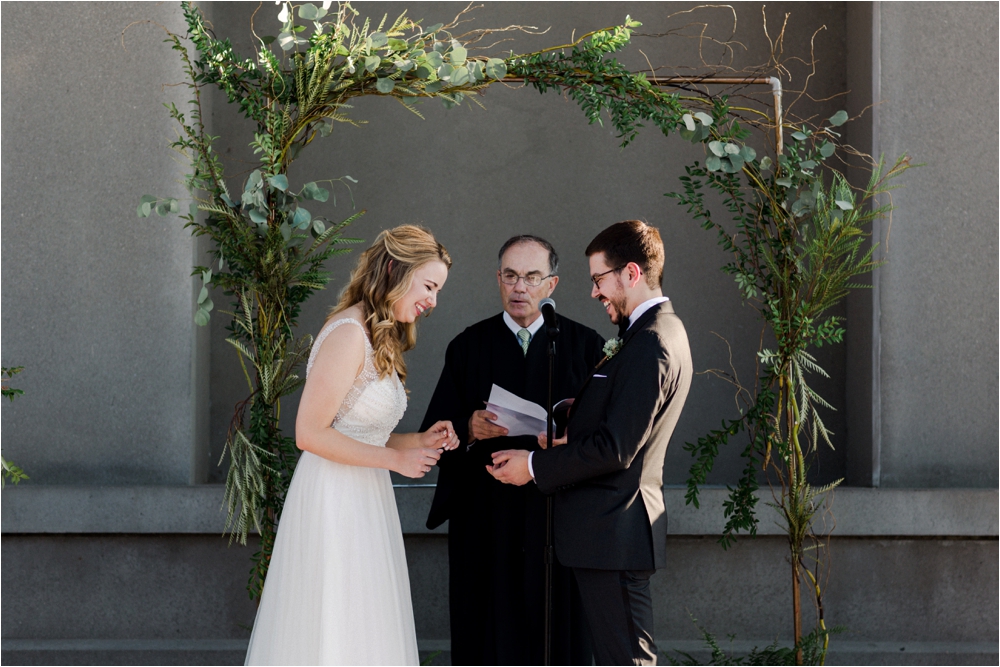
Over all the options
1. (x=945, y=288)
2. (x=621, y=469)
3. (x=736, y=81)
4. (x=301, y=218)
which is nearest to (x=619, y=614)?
(x=621, y=469)

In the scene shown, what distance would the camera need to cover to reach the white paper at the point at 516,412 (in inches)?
131

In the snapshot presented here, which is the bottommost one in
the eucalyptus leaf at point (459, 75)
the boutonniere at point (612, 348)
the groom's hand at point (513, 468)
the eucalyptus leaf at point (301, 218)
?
the groom's hand at point (513, 468)

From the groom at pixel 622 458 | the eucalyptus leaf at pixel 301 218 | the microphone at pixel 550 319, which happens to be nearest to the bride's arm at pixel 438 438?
the groom at pixel 622 458

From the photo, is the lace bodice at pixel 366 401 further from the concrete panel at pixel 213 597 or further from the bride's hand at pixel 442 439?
the concrete panel at pixel 213 597

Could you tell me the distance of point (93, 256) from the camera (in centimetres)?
448

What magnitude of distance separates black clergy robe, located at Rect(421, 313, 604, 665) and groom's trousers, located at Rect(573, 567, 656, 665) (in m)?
0.62

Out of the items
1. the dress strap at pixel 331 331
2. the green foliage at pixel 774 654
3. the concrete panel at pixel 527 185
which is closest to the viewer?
the dress strap at pixel 331 331

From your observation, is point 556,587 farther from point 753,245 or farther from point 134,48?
point 134,48

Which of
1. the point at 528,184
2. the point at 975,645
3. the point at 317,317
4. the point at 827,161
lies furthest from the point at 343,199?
the point at 975,645

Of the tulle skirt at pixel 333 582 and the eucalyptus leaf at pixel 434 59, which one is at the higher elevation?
the eucalyptus leaf at pixel 434 59

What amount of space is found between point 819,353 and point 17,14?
15.6 feet

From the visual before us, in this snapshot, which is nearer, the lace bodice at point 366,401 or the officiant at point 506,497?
the lace bodice at point 366,401

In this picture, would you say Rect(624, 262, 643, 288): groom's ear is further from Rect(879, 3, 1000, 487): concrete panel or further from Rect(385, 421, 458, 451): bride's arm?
Rect(879, 3, 1000, 487): concrete panel

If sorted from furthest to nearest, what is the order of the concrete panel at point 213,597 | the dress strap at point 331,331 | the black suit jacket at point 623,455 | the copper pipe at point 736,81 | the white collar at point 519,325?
the concrete panel at point 213,597 → the white collar at point 519,325 → the copper pipe at point 736,81 → the dress strap at point 331,331 → the black suit jacket at point 623,455
